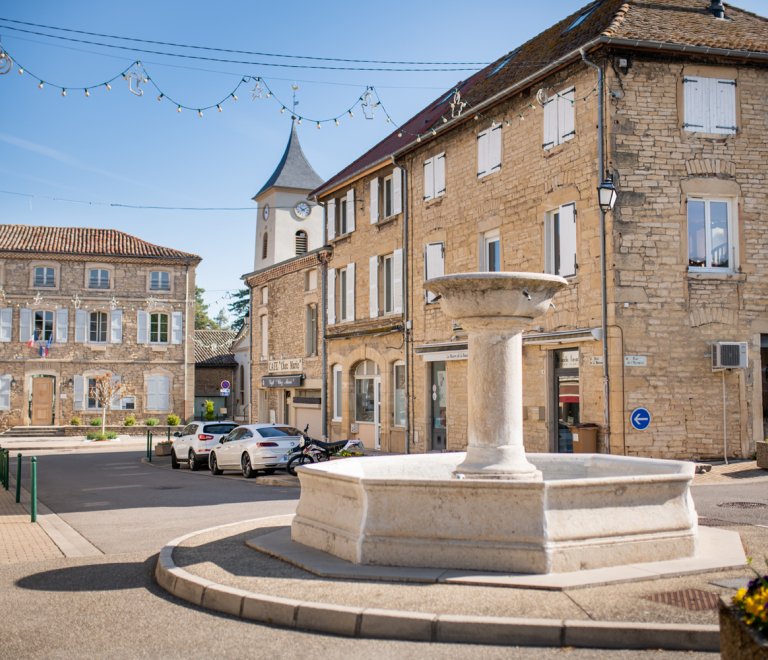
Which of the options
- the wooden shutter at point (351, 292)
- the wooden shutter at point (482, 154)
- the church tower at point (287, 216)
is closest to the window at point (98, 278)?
the church tower at point (287, 216)

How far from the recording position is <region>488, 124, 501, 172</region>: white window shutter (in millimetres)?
17766

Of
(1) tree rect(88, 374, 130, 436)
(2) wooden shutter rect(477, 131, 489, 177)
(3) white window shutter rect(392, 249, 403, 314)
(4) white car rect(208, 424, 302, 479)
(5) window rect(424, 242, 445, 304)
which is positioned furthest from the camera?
(1) tree rect(88, 374, 130, 436)

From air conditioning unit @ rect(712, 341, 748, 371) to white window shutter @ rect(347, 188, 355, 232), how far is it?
13.5m

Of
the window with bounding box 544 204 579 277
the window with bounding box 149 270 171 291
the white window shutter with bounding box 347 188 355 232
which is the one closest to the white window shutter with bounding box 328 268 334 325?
the white window shutter with bounding box 347 188 355 232

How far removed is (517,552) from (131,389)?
3806 cm

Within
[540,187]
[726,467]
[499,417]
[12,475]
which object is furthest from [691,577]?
[12,475]

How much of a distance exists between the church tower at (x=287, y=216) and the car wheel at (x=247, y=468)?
2319 centimetres

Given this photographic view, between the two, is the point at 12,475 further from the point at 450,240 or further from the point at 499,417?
the point at 499,417

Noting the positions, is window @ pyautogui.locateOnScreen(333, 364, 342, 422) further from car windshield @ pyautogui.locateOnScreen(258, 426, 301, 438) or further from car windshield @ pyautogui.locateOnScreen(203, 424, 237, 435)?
car windshield @ pyautogui.locateOnScreen(258, 426, 301, 438)

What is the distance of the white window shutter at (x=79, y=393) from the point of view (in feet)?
131

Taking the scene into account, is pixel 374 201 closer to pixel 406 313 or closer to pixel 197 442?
pixel 406 313

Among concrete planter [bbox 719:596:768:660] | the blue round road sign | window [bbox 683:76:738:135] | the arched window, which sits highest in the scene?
the arched window

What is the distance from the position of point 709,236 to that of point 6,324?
1429 inches

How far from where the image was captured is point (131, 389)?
40938 millimetres
